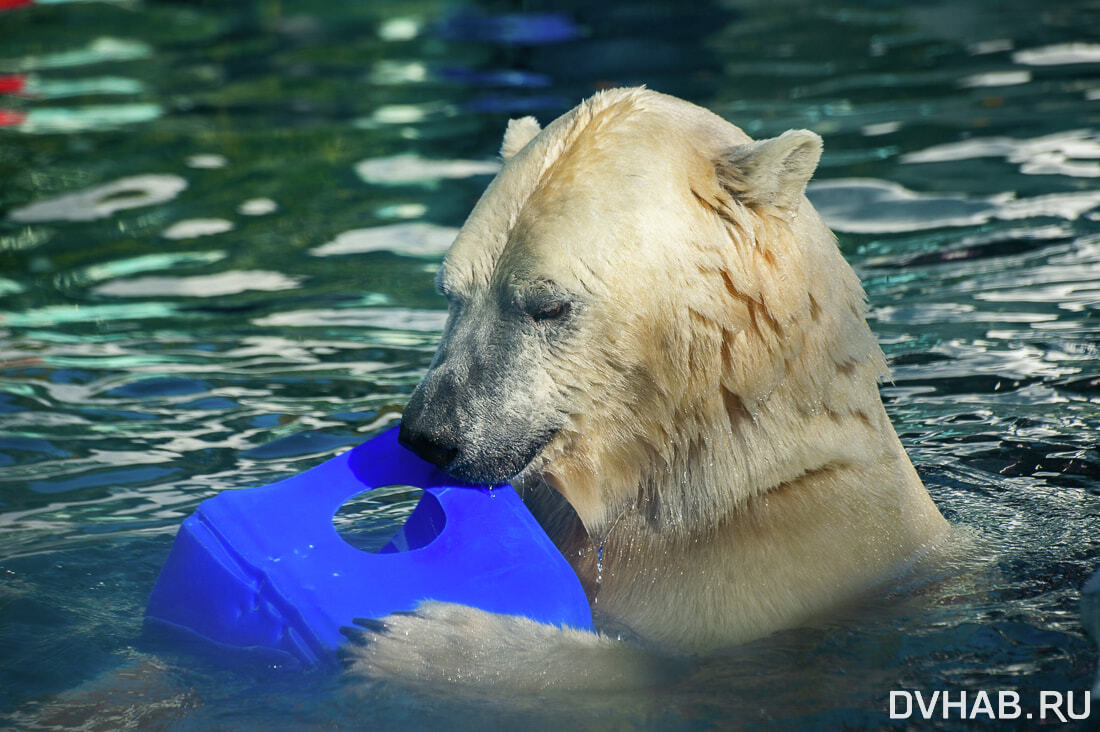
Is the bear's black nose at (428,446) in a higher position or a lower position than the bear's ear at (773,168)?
lower

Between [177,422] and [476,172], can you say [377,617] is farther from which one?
[476,172]

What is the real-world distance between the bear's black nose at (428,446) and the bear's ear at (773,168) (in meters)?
1.01

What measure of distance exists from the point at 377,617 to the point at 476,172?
6.62 m

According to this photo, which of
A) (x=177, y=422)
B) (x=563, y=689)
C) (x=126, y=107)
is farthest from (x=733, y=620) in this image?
(x=126, y=107)

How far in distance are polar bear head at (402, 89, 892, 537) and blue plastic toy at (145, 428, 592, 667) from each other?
0.48ft

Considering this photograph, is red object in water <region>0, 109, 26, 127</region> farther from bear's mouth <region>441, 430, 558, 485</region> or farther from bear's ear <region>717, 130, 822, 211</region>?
bear's ear <region>717, 130, 822, 211</region>

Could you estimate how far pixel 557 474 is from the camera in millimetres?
3508

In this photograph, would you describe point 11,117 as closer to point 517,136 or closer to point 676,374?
point 517,136

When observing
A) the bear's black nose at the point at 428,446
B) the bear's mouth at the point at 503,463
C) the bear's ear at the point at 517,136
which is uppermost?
Result: the bear's ear at the point at 517,136

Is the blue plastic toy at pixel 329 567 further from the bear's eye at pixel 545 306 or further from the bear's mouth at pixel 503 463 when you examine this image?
the bear's eye at pixel 545 306

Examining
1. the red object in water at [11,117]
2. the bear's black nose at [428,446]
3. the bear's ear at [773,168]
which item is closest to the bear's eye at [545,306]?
the bear's black nose at [428,446]

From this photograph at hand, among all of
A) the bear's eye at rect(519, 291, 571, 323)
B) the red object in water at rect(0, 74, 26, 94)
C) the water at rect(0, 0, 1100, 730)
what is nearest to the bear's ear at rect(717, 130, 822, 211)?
the bear's eye at rect(519, 291, 571, 323)

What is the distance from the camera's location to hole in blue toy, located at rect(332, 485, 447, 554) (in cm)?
344

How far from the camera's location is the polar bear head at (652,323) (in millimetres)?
3314
